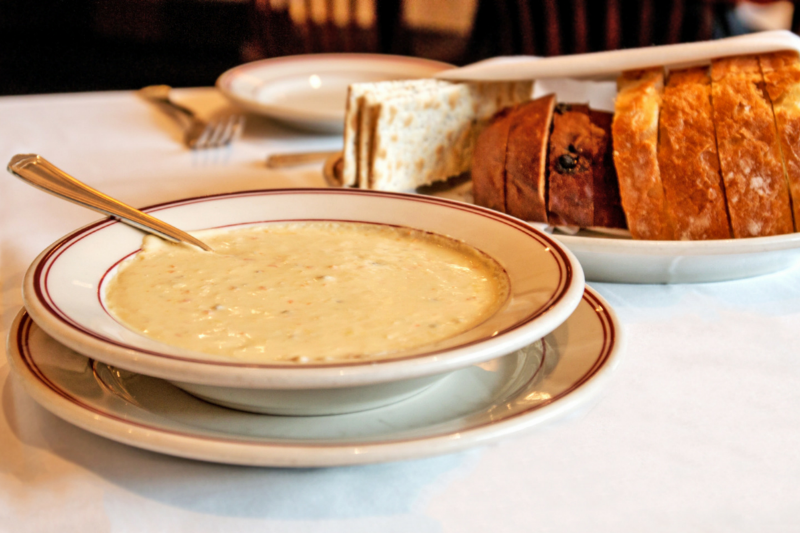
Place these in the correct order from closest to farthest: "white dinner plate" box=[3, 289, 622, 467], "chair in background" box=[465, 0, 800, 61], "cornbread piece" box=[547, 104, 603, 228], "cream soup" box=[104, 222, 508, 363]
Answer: "white dinner plate" box=[3, 289, 622, 467] → "cream soup" box=[104, 222, 508, 363] → "cornbread piece" box=[547, 104, 603, 228] → "chair in background" box=[465, 0, 800, 61]

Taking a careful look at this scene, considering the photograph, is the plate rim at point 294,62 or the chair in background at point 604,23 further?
the chair in background at point 604,23

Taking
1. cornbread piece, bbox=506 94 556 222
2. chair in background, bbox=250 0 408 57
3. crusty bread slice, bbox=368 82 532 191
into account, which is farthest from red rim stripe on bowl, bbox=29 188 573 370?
chair in background, bbox=250 0 408 57

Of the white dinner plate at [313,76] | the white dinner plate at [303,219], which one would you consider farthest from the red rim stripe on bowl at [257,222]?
the white dinner plate at [313,76]

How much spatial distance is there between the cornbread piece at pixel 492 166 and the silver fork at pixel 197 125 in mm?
903

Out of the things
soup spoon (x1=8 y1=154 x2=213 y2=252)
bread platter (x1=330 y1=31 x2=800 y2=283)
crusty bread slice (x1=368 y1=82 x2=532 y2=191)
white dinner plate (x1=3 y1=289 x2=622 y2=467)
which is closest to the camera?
white dinner plate (x1=3 y1=289 x2=622 y2=467)

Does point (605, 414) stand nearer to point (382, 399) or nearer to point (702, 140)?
point (382, 399)

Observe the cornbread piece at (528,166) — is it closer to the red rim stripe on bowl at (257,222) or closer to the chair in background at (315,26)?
the red rim stripe on bowl at (257,222)

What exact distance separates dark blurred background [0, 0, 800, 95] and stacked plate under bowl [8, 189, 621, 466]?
2906 millimetres

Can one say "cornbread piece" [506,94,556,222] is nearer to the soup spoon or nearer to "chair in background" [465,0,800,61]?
the soup spoon

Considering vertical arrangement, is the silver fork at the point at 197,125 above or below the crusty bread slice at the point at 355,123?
below

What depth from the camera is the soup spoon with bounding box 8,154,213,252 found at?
36.3 inches

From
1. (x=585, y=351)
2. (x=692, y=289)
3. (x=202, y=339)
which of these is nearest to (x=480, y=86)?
(x=692, y=289)

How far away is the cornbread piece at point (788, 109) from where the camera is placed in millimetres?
1086

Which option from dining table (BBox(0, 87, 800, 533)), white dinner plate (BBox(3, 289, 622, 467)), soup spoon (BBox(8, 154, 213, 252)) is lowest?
dining table (BBox(0, 87, 800, 533))
